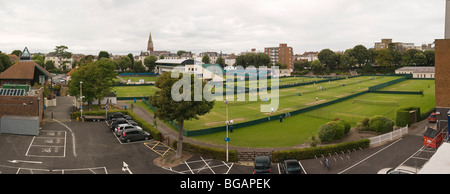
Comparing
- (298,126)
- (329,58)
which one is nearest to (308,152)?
(298,126)

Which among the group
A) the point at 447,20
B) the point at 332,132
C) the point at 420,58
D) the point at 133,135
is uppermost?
the point at 420,58

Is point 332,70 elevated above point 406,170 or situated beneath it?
elevated above

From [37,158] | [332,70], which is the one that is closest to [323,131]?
[37,158]

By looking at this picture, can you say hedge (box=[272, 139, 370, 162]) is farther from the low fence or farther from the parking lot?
the low fence

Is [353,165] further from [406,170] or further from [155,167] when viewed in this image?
[155,167]

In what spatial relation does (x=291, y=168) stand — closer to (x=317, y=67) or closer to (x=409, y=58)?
(x=317, y=67)

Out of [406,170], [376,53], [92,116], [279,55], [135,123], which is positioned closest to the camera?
[406,170]

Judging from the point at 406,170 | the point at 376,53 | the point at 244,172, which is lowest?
the point at 244,172
